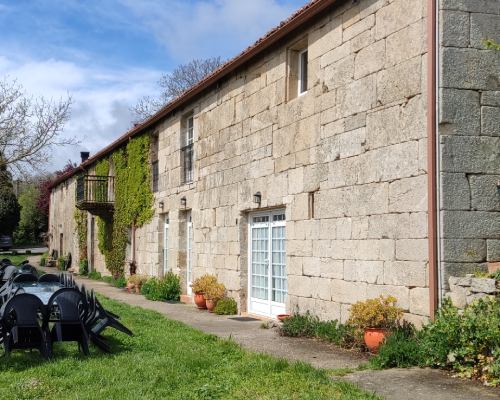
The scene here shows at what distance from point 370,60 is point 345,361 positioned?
13.0ft

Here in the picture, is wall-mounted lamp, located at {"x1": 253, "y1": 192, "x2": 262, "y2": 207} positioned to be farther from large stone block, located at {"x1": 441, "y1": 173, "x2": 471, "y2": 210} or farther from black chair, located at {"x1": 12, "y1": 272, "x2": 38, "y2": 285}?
large stone block, located at {"x1": 441, "y1": 173, "x2": 471, "y2": 210}

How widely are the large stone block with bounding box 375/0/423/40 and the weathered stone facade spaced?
397mm

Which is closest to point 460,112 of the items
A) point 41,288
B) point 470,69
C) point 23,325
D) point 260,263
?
point 470,69

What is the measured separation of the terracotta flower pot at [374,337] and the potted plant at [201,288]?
5.64 metres

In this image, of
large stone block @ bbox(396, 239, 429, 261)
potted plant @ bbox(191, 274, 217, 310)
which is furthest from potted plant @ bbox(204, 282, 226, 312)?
large stone block @ bbox(396, 239, 429, 261)

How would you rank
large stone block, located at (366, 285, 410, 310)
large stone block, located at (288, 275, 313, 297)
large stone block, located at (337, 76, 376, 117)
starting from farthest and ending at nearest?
large stone block, located at (288, 275, 313, 297) < large stone block, located at (337, 76, 376, 117) < large stone block, located at (366, 285, 410, 310)

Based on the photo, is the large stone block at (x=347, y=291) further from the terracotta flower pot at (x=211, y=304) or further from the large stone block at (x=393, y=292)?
the terracotta flower pot at (x=211, y=304)

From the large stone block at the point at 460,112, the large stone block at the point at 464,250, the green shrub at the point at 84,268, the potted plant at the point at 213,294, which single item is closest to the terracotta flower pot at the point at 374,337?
the large stone block at the point at 464,250

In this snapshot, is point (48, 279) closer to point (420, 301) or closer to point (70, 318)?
point (70, 318)

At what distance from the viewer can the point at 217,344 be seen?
8.06 m

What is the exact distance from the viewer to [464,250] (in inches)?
281

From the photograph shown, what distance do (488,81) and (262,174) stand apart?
15.5 feet

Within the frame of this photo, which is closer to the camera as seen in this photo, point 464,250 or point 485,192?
point 464,250

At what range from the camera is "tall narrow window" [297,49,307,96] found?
1054 centimetres
